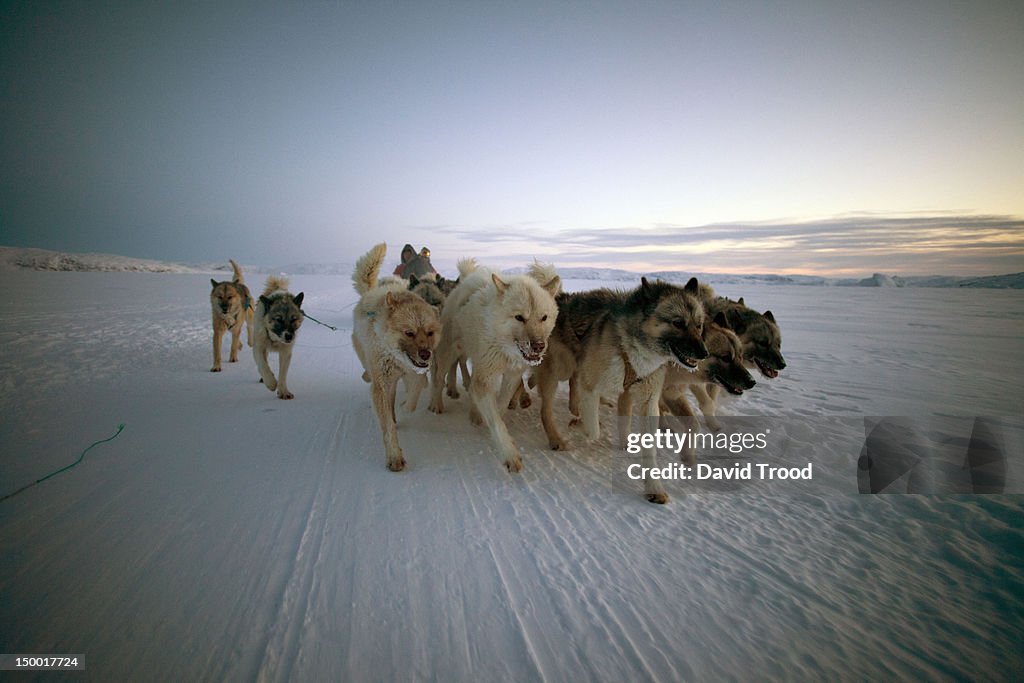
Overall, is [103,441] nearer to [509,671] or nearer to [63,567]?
[63,567]

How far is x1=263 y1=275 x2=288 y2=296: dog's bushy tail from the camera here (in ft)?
22.5

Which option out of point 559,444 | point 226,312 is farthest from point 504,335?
point 226,312

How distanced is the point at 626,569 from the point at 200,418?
18.9 ft

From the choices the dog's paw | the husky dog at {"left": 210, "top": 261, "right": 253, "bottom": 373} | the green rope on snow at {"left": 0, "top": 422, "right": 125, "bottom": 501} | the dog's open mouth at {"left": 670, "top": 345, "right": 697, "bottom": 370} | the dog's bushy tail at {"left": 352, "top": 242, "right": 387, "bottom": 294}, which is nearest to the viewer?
the green rope on snow at {"left": 0, "top": 422, "right": 125, "bottom": 501}

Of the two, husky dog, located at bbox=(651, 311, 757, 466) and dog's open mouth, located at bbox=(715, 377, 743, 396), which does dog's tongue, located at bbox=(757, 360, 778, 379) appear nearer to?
husky dog, located at bbox=(651, 311, 757, 466)

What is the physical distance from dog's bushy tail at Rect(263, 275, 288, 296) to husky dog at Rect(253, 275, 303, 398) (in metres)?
0.66

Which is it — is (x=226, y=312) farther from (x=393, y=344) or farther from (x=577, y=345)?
(x=577, y=345)

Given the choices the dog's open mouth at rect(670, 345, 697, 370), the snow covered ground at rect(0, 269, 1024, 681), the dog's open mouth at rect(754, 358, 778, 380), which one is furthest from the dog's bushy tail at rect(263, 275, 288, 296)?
the dog's open mouth at rect(754, 358, 778, 380)

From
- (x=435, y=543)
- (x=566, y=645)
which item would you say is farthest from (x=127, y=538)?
(x=566, y=645)

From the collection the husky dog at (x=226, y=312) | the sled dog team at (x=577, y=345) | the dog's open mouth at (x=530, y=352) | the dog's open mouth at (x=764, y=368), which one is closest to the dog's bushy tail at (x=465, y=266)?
the sled dog team at (x=577, y=345)

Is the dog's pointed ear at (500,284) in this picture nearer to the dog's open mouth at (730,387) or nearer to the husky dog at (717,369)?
the husky dog at (717,369)

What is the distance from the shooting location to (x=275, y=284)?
275 inches

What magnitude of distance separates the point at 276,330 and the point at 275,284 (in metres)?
1.58

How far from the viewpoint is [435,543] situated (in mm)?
2918
